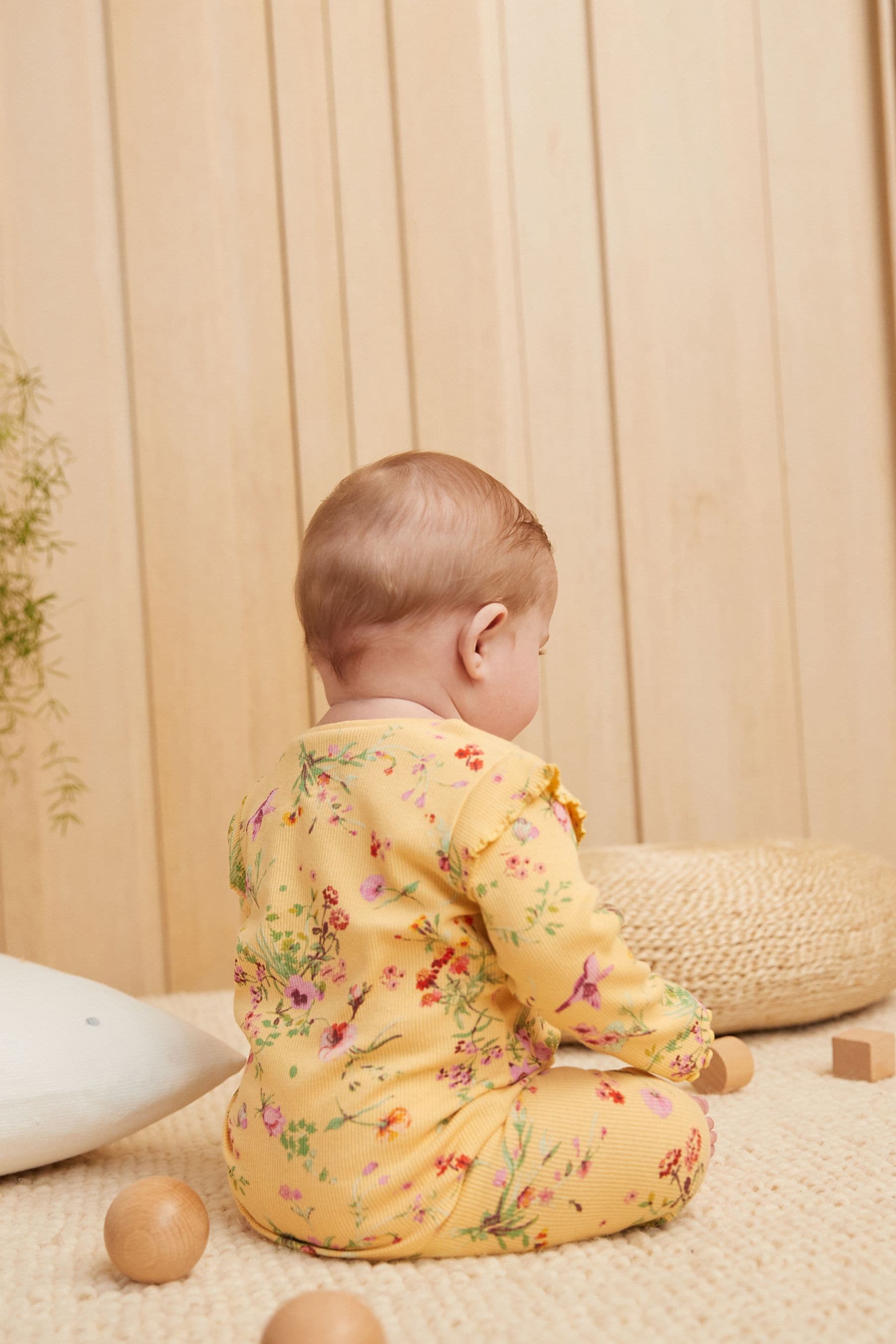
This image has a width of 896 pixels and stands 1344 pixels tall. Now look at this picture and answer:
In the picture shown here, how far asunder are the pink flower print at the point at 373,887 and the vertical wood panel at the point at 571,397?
46.0 inches

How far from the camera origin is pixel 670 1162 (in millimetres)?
871

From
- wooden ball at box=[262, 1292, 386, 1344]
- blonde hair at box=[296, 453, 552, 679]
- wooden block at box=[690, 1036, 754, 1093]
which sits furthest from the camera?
wooden block at box=[690, 1036, 754, 1093]

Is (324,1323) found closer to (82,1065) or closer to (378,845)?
(378,845)

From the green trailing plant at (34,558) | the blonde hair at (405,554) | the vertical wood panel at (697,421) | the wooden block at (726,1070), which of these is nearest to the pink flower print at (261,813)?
the blonde hair at (405,554)

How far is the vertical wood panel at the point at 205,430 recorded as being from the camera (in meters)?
1.90

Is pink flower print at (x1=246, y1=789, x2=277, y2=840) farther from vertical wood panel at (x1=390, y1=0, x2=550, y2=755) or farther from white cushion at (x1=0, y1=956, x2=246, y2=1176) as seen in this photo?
vertical wood panel at (x1=390, y1=0, x2=550, y2=755)

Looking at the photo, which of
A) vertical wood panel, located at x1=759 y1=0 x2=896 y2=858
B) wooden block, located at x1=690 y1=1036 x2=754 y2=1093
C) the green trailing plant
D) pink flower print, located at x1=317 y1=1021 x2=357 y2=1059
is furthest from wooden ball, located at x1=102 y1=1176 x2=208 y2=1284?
vertical wood panel, located at x1=759 y1=0 x2=896 y2=858

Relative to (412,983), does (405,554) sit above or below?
above

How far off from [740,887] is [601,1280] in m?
0.76

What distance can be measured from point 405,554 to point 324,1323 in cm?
50

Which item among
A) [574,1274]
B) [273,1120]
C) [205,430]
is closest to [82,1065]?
[273,1120]

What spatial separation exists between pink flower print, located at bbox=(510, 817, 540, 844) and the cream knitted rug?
11.0 inches

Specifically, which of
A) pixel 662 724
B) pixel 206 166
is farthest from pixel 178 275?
pixel 662 724

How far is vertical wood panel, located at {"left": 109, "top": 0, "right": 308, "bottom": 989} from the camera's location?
6.25 ft
